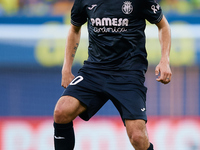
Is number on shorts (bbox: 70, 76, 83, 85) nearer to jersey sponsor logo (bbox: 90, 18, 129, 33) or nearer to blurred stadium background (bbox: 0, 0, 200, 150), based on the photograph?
jersey sponsor logo (bbox: 90, 18, 129, 33)

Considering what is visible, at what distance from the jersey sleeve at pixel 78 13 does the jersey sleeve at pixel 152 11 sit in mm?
484

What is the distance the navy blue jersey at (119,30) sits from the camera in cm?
312

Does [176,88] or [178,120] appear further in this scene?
[176,88]

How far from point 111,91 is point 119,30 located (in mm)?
453

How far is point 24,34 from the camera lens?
258 inches

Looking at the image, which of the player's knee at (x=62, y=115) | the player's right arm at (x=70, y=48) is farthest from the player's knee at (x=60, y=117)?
the player's right arm at (x=70, y=48)

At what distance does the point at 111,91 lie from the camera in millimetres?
3086

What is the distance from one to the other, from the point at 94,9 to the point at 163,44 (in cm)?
57

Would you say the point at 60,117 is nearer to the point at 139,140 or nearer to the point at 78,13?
the point at 139,140

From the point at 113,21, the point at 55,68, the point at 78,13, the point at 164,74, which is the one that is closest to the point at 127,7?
the point at 113,21

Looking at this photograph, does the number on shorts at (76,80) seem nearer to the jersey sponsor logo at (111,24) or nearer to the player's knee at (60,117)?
the player's knee at (60,117)

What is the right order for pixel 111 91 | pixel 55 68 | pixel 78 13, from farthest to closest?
pixel 55 68
pixel 78 13
pixel 111 91

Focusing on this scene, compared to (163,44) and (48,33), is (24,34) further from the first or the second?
(163,44)

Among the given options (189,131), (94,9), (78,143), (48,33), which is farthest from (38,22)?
(94,9)
